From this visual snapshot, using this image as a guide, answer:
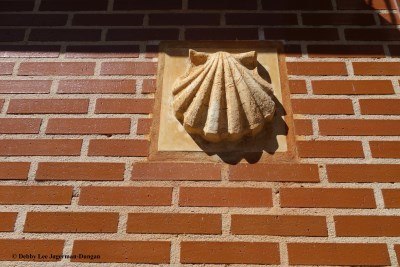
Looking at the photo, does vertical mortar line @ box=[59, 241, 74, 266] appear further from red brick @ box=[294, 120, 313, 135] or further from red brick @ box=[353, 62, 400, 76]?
red brick @ box=[353, 62, 400, 76]

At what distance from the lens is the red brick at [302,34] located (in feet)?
5.24

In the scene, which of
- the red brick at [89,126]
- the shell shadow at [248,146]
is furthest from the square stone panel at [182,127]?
the red brick at [89,126]

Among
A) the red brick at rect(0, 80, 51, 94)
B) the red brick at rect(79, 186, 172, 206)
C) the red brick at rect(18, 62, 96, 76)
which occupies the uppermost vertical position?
the red brick at rect(18, 62, 96, 76)

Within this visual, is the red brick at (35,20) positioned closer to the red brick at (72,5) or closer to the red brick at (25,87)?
the red brick at (72,5)

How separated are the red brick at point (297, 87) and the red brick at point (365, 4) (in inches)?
16.5

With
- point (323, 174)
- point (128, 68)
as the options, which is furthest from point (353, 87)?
point (128, 68)

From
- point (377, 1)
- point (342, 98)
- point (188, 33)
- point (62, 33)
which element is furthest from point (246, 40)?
point (62, 33)

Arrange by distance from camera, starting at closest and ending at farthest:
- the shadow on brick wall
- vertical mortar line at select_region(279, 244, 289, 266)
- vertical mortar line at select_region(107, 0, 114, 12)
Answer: vertical mortar line at select_region(279, 244, 289, 266) < the shadow on brick wall < vertical mortar line at select_region(107, 0, 114, 12)

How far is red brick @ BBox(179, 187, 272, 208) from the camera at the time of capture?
1.26 m

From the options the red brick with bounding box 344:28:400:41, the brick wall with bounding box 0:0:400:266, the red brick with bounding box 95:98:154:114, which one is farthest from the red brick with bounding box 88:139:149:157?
the red brick with bounding box 344:28:400:41

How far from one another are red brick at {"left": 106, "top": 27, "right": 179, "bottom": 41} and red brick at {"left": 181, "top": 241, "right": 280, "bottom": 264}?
2.60ft

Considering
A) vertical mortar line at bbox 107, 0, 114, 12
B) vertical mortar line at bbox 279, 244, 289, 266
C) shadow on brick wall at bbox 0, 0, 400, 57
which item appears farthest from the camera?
vertical mortar line at bbox 107, 0, 114, 12

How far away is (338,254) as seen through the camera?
118 centimetres

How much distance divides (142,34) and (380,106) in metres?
0.89
